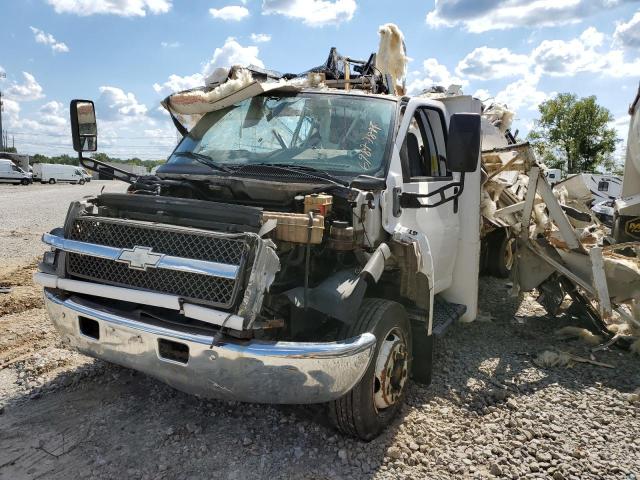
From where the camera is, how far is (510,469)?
10.4 ft

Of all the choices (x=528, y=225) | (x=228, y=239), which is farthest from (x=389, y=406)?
(x=528, y=225)

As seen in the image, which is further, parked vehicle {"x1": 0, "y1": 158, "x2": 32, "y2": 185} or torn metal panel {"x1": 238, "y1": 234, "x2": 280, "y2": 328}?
parked vehicle {"x1": 0, "y1": 158, "x2": 32, "y2": 185}

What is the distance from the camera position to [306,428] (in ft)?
11.2

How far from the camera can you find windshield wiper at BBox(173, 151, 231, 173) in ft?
12.3

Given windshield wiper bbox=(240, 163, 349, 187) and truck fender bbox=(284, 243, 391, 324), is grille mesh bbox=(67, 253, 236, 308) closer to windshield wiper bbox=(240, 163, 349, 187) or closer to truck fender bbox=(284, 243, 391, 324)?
truck fender bbox=(284, 243, 391, 324)

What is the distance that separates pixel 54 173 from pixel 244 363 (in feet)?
159

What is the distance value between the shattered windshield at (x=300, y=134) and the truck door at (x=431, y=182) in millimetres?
294

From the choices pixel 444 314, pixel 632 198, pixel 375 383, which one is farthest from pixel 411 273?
pixel 632 198

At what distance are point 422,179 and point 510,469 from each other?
2.17 metres

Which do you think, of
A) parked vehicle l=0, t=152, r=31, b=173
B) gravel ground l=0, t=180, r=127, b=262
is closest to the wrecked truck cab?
gravel ground l=0, t=180, r=127, b=262

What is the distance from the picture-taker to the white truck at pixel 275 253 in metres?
2.70

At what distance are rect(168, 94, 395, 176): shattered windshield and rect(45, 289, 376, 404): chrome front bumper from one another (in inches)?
53.3

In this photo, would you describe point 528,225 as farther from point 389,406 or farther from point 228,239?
point 228,239

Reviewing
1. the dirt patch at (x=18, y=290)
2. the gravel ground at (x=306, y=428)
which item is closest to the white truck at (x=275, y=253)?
the gravel ground at (x=306, y=428)
